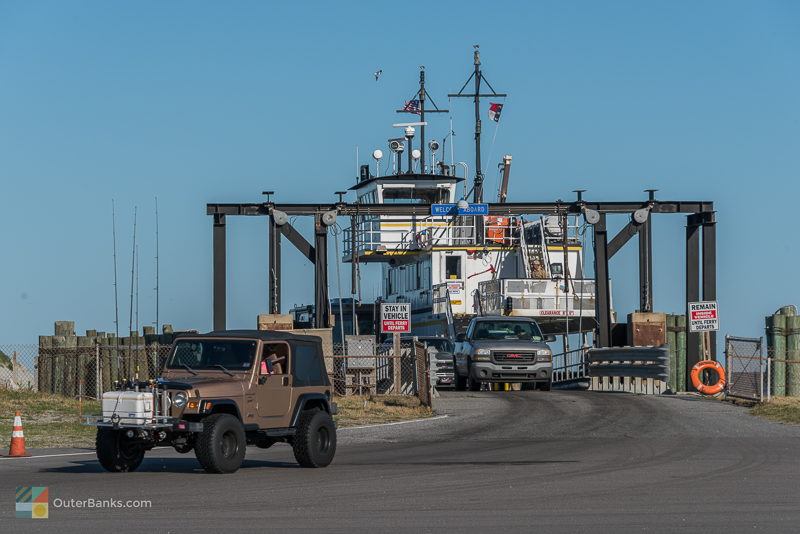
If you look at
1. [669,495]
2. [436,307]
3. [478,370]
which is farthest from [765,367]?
[436,307]

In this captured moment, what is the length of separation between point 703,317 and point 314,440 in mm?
16415

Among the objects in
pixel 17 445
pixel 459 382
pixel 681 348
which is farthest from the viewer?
pixel 459 382

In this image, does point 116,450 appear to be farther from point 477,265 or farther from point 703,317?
point 477,265

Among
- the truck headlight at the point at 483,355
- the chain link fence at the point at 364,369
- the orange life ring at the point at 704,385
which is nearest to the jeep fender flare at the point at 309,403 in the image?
the chain link fence at the point at 364,369

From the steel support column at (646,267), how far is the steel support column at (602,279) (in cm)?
102

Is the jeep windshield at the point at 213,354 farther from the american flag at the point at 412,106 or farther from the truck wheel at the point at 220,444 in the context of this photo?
the american flag at the point at 412,106

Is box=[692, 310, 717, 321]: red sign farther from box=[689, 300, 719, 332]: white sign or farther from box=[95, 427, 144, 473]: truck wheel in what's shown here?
box=[95, 427, 144, 473]: truck wheel

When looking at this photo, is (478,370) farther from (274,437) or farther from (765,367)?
(274,437)

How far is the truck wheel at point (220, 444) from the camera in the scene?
45.6 feet

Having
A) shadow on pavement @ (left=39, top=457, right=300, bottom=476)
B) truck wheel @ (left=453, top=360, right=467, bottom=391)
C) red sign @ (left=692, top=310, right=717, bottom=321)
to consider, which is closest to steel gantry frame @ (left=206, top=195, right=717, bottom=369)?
truck wheel @ (left=453, top=360, right=467, bottom=391)

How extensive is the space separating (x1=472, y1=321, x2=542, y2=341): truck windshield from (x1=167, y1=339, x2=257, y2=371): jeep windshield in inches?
723

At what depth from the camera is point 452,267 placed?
53.6 meters

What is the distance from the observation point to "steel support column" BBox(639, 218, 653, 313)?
3616 cm

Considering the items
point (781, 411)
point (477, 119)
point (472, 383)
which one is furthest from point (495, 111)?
point (781, 411)
